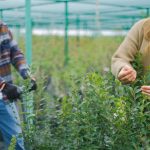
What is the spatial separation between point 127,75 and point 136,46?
0.35 meters

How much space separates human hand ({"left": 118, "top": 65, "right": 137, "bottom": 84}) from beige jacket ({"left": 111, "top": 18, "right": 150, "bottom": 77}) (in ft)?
0.50

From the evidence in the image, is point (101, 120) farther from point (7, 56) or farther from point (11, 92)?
point (7, 56)

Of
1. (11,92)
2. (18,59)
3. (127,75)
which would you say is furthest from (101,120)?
(18,59)

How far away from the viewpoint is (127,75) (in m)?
3.28

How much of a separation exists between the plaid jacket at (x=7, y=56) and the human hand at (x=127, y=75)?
3.76ft

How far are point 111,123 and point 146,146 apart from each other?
0.55m

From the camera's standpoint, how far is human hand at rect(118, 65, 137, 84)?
3.28 m

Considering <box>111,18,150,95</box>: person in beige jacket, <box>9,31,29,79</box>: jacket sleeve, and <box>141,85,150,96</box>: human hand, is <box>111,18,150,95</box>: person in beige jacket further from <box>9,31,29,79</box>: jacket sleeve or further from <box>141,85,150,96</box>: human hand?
<box>9,31,29,79</box>: jacket sleeve

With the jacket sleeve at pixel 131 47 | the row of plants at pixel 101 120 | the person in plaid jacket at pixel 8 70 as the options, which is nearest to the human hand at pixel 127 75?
the row of plants at pixel 101 120

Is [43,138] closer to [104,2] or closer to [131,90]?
[131,90]

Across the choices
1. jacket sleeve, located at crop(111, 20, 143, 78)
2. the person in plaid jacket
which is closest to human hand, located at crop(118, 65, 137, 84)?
jacket sleeve, located at crop(111, 20, 143, 78)

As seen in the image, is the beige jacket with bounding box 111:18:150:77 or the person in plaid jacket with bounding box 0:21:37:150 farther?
the person in plaid jacket with bounding box 0:21:37:150

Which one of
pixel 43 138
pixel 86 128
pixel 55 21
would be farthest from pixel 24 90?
pixel 55 21

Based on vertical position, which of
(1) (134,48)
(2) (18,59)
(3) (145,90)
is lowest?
(2) (18,59)
